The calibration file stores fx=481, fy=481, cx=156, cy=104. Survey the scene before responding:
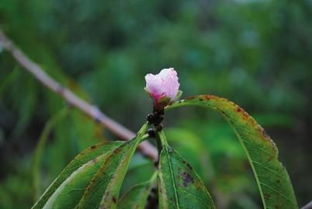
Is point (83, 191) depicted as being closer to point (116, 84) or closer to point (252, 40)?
point (116, 84)

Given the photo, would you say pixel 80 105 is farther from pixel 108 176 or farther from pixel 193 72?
pixel 193 72

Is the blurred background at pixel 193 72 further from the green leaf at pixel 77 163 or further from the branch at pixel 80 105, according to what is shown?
the green leaf at pixel 77 163

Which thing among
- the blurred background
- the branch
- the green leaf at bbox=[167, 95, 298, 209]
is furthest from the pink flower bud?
the blurred background

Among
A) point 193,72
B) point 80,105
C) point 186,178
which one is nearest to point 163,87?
point 186,178

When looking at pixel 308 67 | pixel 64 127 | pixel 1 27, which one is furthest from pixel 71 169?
pixel 308 67

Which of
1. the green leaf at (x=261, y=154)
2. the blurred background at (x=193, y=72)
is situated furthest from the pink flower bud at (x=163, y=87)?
the blurred background at (x=193, y=72)
